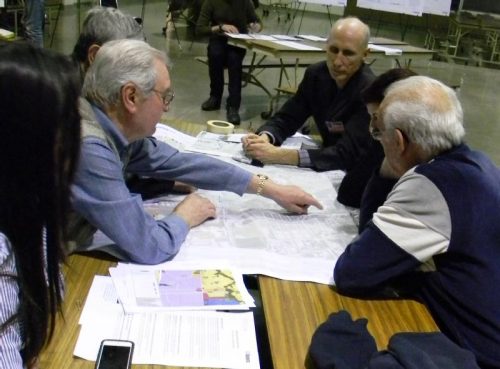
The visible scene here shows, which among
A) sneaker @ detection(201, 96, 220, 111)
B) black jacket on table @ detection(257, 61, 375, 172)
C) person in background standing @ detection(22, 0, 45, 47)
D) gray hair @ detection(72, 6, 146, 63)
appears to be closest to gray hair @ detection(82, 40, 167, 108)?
gray hair @ detection(72, 6, 146, 63)

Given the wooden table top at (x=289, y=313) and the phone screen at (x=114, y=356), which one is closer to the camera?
the phone screen at (x=114, y=356)

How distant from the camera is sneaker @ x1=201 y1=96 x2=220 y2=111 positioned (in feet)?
18.2

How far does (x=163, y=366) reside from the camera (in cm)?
112

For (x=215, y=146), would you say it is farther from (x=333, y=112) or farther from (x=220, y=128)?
(x=333, y=112)

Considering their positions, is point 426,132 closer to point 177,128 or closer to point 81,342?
point 81,342

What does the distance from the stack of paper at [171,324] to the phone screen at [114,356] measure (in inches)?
1.8

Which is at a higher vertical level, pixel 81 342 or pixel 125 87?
pixel 125 87

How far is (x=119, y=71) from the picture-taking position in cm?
151

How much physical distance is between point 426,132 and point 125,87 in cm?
79

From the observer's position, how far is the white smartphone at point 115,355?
106 centimetres

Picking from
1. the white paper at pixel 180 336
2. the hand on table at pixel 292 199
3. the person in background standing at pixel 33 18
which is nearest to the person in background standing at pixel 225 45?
the person in background standing at pixel 33 18

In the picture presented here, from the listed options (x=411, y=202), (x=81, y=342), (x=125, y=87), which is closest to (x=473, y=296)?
(x=411, y=202)

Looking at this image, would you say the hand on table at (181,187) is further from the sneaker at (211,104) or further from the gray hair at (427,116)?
the sneaker at (211,104)

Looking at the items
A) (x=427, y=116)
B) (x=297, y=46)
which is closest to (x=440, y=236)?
(x=427, y=116)
